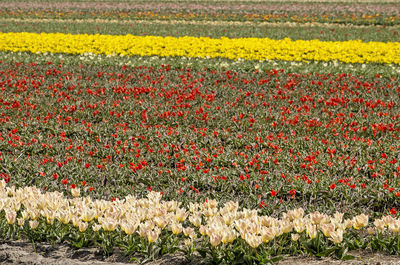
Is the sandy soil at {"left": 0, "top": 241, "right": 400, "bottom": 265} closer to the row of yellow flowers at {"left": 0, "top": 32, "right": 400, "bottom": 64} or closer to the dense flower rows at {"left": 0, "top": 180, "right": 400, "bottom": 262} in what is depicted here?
the dense flower rows at {"left": 0, "top": 180, "right": 400, "bottom": 262}

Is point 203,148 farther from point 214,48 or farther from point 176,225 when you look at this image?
point 214,48

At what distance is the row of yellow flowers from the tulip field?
2.8 inches

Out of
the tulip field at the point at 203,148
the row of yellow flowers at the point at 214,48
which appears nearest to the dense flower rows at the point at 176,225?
the tulip field at the point at 203,148

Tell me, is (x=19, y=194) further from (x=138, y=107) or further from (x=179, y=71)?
(x=179, y=71)

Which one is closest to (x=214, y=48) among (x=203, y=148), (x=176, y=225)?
(x=203, y=148)

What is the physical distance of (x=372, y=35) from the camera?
2077cm

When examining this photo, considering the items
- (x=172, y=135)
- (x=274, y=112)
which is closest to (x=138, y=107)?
(x=172, y=135)

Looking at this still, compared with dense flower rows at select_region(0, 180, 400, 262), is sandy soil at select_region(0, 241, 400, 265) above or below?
below

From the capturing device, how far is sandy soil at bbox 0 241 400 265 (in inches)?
147

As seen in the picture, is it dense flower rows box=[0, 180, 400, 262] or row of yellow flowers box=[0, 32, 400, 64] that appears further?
row of yellow flowers box=[0, 32, 400, 64]

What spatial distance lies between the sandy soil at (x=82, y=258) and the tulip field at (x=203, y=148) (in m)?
0.07

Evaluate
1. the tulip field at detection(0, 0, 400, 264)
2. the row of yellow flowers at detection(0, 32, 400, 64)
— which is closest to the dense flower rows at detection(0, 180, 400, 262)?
the tulip field at detection(0, 0, 400, 264)

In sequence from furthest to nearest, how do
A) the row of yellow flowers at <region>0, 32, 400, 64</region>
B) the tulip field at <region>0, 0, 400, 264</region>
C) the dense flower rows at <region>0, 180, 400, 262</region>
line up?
the row of yellow flowers at <region>0, 32, 400, 64</region>
the tulip field at <region>0, 0, 400, 264</region>
the dense flower rows at <region>0, 180, 400, 262</region>

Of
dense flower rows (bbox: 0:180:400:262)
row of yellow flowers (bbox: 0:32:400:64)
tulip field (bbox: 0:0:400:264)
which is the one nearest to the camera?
dense flower rows (bbox: 0:180:400:262)
